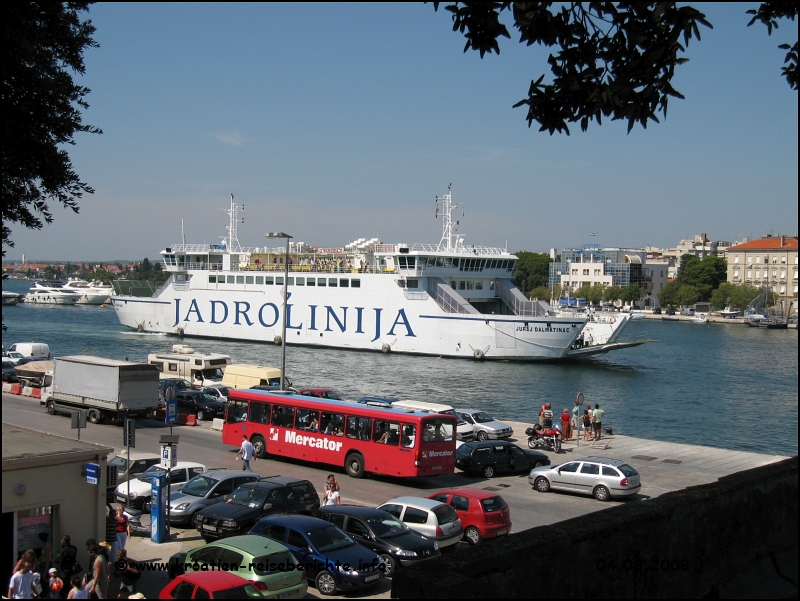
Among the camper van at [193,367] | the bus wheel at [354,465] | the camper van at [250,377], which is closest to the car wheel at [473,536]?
the bus wheel at [354,465]

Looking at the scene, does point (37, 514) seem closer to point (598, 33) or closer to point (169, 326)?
point (598, 33)

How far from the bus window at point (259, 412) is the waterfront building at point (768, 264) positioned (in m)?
103

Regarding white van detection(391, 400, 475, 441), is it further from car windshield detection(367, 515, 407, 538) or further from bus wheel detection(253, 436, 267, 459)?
car windshield detection(367, 515, 407, 538)

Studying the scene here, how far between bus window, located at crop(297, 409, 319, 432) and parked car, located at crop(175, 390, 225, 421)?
742 cm

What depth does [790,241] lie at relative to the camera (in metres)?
115

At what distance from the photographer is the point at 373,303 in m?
50.6

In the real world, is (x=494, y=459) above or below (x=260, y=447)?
above

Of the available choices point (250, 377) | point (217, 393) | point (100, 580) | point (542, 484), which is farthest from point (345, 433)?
point (250, 377)

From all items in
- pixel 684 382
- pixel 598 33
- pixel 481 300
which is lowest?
pixel 684 382

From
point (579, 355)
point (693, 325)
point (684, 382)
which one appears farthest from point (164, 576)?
point (693, 325)

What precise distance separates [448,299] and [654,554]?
144 feet

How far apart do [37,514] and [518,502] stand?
348 inches

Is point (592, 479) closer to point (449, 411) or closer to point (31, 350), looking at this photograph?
point (449, 411)

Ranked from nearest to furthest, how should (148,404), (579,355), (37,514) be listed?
(37,514)
(148,404)
(579,355)
